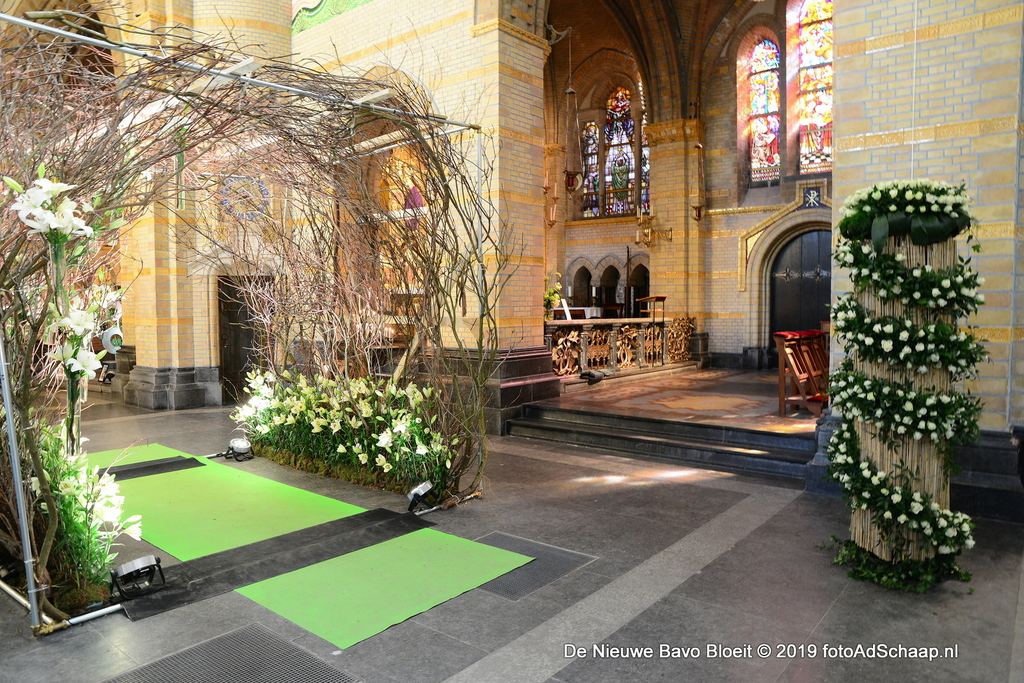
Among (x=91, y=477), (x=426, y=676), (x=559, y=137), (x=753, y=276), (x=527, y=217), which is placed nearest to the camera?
(x=426, y=676)

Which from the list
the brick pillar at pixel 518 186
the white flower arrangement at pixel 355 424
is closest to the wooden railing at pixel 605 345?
the brick pillar at pixel 518 186

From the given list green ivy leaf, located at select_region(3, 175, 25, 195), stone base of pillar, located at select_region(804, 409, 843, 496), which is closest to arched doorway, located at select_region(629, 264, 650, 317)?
stone base of pillar, located at select_region(804, 409, 843, 496)

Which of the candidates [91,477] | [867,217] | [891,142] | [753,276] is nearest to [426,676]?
[91,477]

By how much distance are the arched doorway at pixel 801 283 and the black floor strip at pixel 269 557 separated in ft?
40.9

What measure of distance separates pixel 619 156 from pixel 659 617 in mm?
17352

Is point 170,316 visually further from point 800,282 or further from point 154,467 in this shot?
point 800,282

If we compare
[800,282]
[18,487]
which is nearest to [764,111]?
[800,282]

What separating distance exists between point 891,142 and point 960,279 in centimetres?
235

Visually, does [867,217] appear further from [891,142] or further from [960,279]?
[891,142]

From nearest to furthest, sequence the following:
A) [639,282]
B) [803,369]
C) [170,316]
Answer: [803,369], [170,316], [639,282]

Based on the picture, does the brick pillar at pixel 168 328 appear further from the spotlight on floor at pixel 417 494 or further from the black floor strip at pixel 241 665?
the black floor strip at pixel 241 665

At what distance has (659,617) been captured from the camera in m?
3.74

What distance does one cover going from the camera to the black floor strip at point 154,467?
23.2 feet

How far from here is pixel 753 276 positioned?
15.8 m
